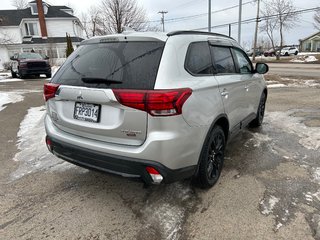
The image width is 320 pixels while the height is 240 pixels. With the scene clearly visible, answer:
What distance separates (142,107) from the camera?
7.47 ft

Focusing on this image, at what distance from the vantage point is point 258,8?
122 feet

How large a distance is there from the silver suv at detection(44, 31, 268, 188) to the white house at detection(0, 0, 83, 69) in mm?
34747

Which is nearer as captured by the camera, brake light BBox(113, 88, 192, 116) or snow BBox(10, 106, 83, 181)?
brake light BBox(113, 88, 192, 116)

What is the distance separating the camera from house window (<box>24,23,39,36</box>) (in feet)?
122

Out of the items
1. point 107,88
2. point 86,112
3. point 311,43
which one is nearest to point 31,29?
point 86,112

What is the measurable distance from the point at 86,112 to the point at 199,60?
1.31 meters

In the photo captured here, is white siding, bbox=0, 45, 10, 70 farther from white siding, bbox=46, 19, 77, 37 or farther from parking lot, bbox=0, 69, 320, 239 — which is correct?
parking lot, bbox=0, 69, 320, 239

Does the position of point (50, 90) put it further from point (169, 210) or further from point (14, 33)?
point (14, 33)

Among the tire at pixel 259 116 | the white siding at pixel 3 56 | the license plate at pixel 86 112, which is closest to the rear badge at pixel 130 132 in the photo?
the license plate at pixel 86 112

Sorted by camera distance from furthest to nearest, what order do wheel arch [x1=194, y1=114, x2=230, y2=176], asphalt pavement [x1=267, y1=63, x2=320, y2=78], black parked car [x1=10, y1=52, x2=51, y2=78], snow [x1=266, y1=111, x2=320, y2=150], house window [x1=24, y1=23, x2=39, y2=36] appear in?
house window [x1=24, y1=23, x2=39, y2=36] < asphalt pavement [x1=267, y1=63, x2=320, y2=78] < black parked car [x1=10, y1=52, x2=51, y2=78] < snow [x1=266, y1=111, x2=320, y2=150] < wheel arch [x1=194, y1=114, x2=230, y2=176]

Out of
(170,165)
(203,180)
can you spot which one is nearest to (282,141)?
(203,180)

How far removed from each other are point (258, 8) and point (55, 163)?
132 ft

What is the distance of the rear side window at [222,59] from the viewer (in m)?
3.28

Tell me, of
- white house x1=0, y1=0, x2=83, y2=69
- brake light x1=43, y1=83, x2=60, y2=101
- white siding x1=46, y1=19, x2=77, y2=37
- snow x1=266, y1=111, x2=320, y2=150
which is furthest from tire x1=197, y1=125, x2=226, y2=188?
white siding x1=46, y1=19, x2=77, y2=37
